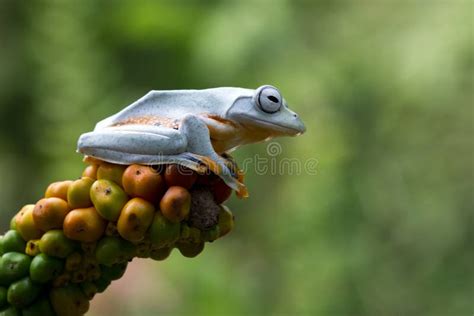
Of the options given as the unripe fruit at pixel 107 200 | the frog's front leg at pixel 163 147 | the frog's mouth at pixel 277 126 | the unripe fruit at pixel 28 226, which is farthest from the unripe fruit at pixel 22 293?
the frog's mouth at pixel 277 126

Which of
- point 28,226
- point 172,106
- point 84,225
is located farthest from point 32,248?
point 172,106

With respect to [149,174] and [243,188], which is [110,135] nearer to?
[149,174]

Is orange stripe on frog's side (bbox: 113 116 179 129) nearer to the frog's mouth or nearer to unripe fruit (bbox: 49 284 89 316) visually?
the frog's mouth

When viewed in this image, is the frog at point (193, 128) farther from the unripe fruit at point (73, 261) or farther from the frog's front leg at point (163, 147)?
the unripe fruit at point (73, 261)

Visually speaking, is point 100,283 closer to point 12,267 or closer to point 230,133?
point 12,267

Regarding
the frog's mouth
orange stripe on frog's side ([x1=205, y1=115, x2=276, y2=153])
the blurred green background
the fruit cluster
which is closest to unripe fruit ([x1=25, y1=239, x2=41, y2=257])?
the fruit cluster
